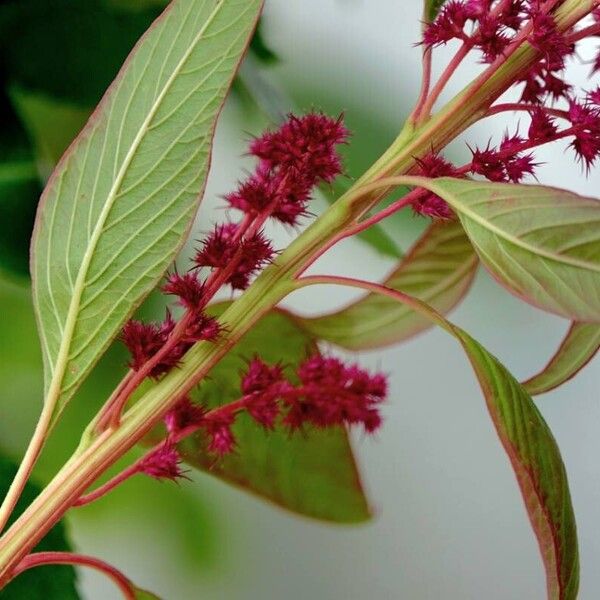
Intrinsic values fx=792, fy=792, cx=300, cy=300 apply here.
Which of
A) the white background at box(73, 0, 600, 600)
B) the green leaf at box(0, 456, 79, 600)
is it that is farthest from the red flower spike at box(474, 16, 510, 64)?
the green leaf at box(0, 456, 79, 600)

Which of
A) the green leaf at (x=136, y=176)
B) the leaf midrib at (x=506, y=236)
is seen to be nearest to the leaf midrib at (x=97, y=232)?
the green leaf at (x=136, y=176)

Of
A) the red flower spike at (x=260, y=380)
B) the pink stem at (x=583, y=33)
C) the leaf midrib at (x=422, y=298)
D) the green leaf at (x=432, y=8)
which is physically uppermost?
the green leaf at (x=432, y=8)

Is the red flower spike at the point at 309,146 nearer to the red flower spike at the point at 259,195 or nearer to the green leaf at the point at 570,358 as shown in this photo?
the red flower spike at the point at 259,195

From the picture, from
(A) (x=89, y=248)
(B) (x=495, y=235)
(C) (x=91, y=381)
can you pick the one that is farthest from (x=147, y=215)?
(C) (x=91, y=381)

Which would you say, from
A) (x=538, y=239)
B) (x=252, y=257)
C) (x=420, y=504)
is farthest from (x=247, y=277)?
(x=420, y=504)

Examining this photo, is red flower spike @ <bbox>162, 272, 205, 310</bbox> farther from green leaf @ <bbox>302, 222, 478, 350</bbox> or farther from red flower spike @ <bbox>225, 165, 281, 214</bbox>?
green leaf @ <bbox>302, 222, 478, 350</bbox>

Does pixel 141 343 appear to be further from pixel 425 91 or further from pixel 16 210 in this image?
pixel 16 210

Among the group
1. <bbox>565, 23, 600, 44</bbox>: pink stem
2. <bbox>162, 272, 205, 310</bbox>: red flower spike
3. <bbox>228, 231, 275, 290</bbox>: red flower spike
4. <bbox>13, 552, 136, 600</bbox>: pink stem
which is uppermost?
<bbox>565, 23, 600, 44</bbox>: pink stem
